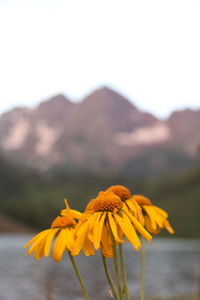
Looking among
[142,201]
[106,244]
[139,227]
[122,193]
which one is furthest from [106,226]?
[142,201]

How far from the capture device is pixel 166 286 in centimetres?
5178

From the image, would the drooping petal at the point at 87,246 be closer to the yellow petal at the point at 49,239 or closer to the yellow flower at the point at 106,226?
the yellow flower at the point at 106,226

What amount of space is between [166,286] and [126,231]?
50798 millimetres

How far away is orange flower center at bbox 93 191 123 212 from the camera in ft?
12.5

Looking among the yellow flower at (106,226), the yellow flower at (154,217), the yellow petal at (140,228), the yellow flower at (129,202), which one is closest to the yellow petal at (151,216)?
the yellow flower at (154,217)

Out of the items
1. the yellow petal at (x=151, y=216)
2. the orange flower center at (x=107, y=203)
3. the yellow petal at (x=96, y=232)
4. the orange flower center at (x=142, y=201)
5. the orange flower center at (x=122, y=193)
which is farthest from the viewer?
the orange flower center at (x=142, y=201)

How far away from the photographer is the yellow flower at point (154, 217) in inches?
181

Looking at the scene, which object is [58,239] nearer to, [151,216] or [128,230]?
[128,230]

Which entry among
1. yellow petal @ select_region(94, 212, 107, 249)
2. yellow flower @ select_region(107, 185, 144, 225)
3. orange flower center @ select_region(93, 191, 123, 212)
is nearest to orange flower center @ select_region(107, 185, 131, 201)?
yellow flower @ select_region(107, 185, 144, 225)

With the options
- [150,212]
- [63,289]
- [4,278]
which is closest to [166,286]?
[63,289]

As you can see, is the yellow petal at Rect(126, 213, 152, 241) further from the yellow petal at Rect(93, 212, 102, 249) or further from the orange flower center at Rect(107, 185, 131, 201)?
the orange flower center at Rect(107, 185, 131, 201)

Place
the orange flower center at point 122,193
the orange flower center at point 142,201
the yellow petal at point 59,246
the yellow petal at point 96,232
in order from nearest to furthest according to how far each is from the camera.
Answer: the yellow petal at point 96,232, the yellow petal at point 59,246, the orange flower center at point 122,193, the orange flower center at point 142,201

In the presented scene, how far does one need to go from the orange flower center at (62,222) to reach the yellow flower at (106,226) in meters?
0.20

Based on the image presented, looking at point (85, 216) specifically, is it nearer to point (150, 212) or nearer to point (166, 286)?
point (150, 212)
